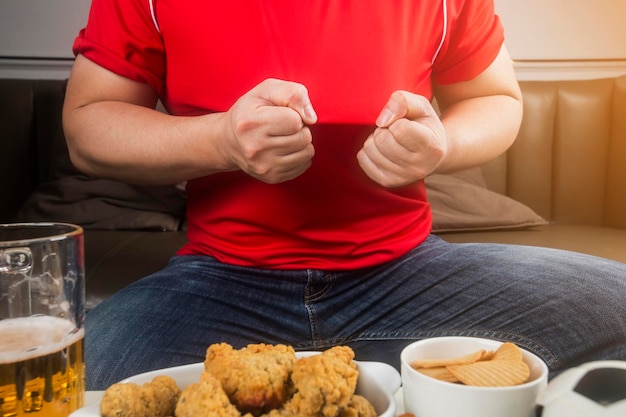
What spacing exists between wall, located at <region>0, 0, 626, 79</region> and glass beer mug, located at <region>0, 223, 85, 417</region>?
6.77 feet

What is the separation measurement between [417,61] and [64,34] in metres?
1.74

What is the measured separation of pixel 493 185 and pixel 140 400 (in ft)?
6.01

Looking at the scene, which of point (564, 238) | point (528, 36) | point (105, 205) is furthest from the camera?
point (528, 36)

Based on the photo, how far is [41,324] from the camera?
1.61 feet

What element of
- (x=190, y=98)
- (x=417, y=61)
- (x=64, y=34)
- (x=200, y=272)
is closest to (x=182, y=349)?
(x=200, y=272)

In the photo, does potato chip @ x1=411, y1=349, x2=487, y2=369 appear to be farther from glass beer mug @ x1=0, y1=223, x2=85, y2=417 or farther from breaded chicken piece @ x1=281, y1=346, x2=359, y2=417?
glass beer mug @ x1=0, y1=223, x2=85, y2=417

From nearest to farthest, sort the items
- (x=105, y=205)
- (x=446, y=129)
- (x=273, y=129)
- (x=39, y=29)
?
(x=273, y=129) < (x=446, y=129) < (x=105, y=205) < (x=39, y=29)

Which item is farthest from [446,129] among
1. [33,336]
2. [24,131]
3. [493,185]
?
[24,131]

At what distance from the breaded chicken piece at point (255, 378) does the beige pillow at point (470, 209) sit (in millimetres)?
1388

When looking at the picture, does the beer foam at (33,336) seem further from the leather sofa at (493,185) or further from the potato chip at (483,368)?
the leather sofa at (493,185)

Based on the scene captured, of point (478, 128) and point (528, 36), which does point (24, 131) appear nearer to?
point (478, 128)

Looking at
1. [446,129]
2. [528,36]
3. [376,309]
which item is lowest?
[376,309]

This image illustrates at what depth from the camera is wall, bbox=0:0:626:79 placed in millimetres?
2324

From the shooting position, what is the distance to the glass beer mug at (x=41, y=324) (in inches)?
18.3
